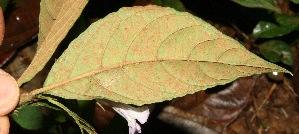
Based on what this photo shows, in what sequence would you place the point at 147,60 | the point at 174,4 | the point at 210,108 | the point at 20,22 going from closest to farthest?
the point at 147,60 < the point at 174,4 < the point at 20,22 < the point at 210,108

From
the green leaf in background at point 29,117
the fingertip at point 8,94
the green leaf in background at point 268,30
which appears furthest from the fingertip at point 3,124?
the green leaf in background at point 268,30

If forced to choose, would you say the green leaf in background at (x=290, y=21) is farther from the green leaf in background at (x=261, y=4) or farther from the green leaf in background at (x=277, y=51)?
the green leaf in background at (x=261, y=4)

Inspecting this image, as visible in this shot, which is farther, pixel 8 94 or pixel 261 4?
pixel 261 4

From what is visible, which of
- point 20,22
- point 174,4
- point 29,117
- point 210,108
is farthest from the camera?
point 210,108

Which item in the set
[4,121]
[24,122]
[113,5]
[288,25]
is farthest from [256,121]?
[4,121]

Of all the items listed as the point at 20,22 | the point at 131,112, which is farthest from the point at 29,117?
the point at 131,112

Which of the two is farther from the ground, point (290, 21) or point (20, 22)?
point (20, 22)

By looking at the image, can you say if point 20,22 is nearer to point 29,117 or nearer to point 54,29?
point 29,117
